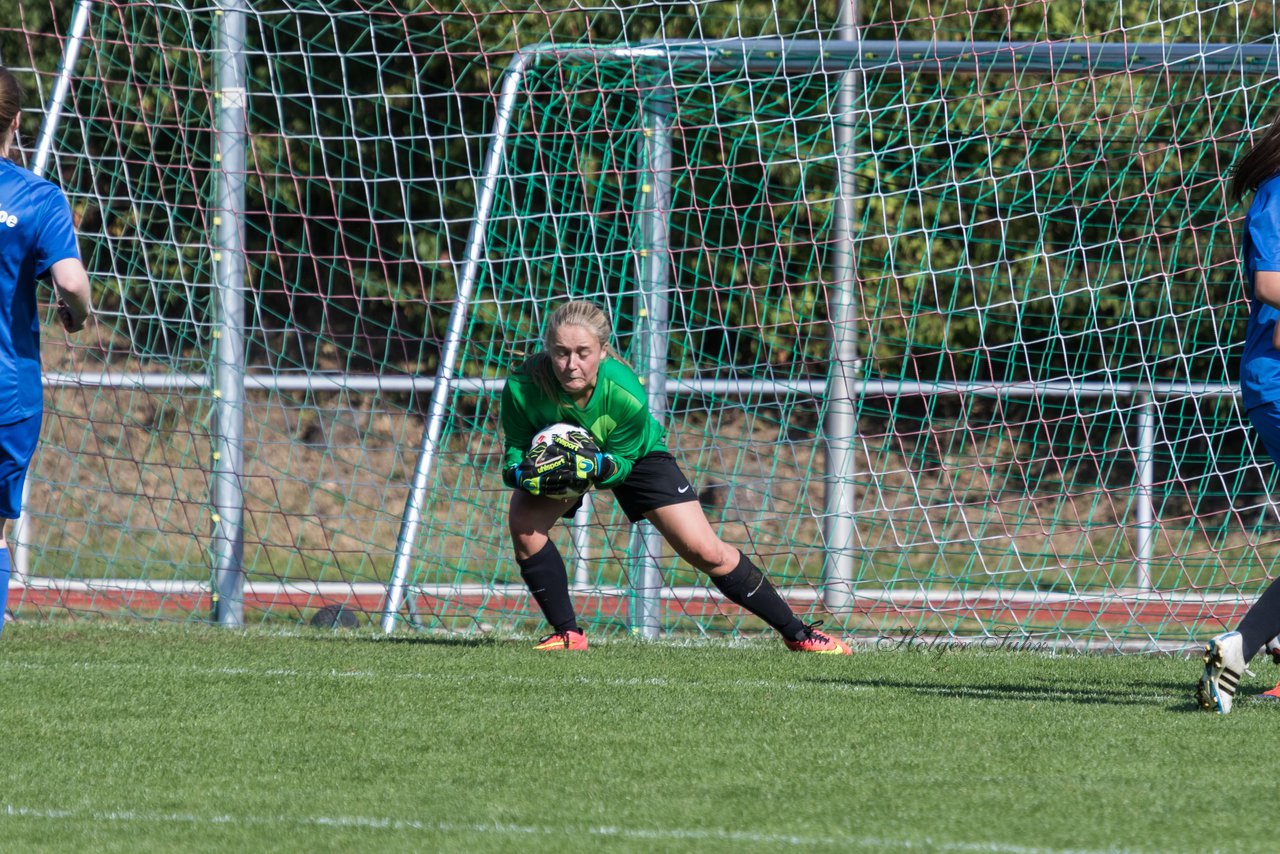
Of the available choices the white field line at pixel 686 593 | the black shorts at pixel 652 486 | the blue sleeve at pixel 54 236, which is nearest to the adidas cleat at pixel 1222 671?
the black shorts at pixel 652 486

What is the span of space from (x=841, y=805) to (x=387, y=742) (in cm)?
134

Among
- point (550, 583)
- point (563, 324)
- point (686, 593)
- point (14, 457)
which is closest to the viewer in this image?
point (14, 457)

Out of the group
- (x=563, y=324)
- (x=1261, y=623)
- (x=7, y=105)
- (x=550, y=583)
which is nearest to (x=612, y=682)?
(x=550, y=583)

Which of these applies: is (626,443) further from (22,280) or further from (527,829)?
(527,829)

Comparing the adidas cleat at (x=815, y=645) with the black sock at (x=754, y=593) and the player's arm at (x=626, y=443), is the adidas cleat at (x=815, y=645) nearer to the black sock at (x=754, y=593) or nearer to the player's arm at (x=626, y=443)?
the black sock at (x=754, y=593)

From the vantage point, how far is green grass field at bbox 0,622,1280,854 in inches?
130

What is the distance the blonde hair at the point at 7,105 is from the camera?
4.26 m

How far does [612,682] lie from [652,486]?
92 cm

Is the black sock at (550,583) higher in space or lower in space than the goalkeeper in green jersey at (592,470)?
lower

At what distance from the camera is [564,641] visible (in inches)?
256

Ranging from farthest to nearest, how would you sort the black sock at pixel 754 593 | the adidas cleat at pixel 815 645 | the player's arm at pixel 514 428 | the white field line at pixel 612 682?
the adidas cleat at pixel 815 645 → the black sock at pixel 754 593 → the player's arm at pixel 514 428 → the white field line at pixel 612 682

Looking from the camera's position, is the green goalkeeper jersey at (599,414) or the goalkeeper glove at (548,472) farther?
the green goalkeeper jersey at (599,414)

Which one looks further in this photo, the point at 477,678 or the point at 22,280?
the point at 477,678

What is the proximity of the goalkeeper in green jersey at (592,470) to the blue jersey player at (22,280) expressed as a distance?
1874 millimetres
